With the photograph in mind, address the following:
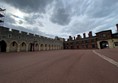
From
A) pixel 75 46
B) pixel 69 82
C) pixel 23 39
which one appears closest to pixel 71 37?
pixel 75 46

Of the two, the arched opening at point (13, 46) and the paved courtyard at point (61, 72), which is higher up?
the arched opening at point (13, 46)

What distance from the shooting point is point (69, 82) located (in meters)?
2.47

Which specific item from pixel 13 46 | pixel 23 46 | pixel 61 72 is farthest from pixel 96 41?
pixel 61 72

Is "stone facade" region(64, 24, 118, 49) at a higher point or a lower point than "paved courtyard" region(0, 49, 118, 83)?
higher

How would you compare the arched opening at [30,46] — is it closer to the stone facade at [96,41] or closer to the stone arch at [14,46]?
the stone arch at [14,46]

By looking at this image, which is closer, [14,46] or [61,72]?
[61,72]

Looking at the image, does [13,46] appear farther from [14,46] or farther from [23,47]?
[23,47]

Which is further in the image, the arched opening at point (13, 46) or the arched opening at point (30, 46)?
the arched opening at point (30, 46)

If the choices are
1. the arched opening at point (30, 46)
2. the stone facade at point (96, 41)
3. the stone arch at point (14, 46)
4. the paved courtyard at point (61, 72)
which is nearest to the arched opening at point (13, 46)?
the stone arch at point (14, 46)

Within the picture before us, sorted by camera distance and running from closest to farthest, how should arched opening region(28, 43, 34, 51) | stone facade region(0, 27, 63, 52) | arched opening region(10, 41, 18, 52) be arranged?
1. stone facade region(0, 27, 63, 52)
2. arched opening region(10, 41, 18, 52)
3. arched opening region(28, 43, 34, 51)

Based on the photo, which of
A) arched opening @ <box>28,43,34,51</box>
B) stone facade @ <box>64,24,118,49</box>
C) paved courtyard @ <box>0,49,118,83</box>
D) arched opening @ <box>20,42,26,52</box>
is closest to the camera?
paved courtyard @ <box>0,49,118,83</box>

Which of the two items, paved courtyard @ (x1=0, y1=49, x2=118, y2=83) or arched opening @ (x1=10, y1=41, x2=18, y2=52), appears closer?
paved courtyard @ (x1=0, y1=49, x2=118, y2=83)

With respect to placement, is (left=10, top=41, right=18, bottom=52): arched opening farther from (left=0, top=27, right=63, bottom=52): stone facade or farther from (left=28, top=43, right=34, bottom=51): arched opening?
(left=28, top=43, right=34, bottom=51): arched opening

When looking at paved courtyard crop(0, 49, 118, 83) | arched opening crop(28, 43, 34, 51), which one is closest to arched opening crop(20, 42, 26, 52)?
arched opening crop(28, 43, 34, 51)
